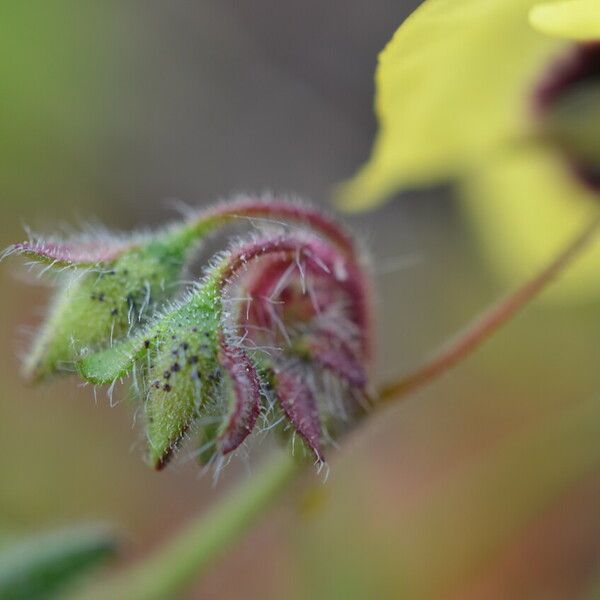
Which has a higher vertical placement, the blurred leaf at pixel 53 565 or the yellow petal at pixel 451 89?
the yellow petal at pixel 451 89

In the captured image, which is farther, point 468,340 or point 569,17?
point 468,340

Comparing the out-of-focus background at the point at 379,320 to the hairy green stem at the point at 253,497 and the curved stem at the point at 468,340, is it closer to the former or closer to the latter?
the hairy green stem at the point at 253,497

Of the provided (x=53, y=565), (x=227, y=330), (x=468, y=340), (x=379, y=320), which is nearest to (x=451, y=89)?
(x=468, y=340)

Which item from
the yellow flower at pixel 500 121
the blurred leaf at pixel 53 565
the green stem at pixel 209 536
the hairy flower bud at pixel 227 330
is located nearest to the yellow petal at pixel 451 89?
the yellow flower at pixel 500 121

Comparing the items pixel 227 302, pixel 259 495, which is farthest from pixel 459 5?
pixel 259 495

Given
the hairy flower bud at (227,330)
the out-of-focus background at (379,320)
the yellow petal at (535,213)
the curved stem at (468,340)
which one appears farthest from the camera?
the out-of-focus background at (379,320)

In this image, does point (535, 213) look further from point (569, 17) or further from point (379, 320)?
point (379, 320)

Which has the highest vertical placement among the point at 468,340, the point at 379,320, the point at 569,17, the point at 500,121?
the point at 379,320
